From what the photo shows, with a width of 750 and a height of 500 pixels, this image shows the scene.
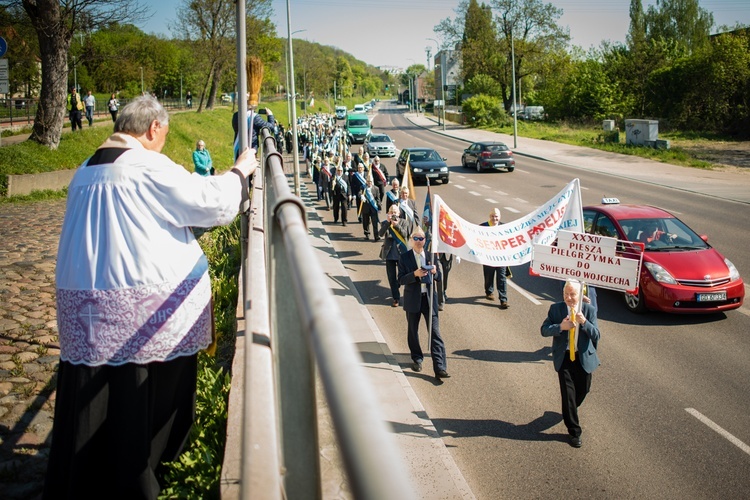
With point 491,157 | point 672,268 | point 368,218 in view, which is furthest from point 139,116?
point 491,157

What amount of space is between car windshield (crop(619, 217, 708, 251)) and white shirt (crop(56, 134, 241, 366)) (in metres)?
10.8

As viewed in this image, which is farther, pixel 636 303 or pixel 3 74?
pixel 3 74

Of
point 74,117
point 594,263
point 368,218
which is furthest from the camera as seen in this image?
point 74,117

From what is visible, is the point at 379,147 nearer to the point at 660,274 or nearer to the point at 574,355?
the point at 660,274

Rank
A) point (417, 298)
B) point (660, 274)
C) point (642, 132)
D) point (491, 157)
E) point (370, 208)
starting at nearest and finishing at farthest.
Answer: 1. point (417, 298)
2. point (660, 274)
3. point (370, 208)
4. point (491, 157)
5. point (642, 132)

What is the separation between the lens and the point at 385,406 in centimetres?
766

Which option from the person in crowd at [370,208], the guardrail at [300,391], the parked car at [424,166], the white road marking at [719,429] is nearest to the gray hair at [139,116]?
the guardrail at [300,391]

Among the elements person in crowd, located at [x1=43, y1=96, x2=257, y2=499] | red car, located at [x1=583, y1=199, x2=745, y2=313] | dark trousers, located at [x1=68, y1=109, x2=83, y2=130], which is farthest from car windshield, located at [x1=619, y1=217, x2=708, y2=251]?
dark trousers, located at [x1=68, y1=109, x2=83, y2=130]

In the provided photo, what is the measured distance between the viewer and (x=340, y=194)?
20.4m

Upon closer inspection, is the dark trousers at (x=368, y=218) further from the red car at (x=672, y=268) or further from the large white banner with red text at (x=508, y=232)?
the large white banner with red text at (x=508, y=232)

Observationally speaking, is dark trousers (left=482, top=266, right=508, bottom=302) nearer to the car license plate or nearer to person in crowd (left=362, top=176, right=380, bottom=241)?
the car license plate

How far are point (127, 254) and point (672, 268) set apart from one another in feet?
34.5

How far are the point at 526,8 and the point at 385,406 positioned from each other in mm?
79180

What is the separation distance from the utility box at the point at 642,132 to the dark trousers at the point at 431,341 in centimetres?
3774
